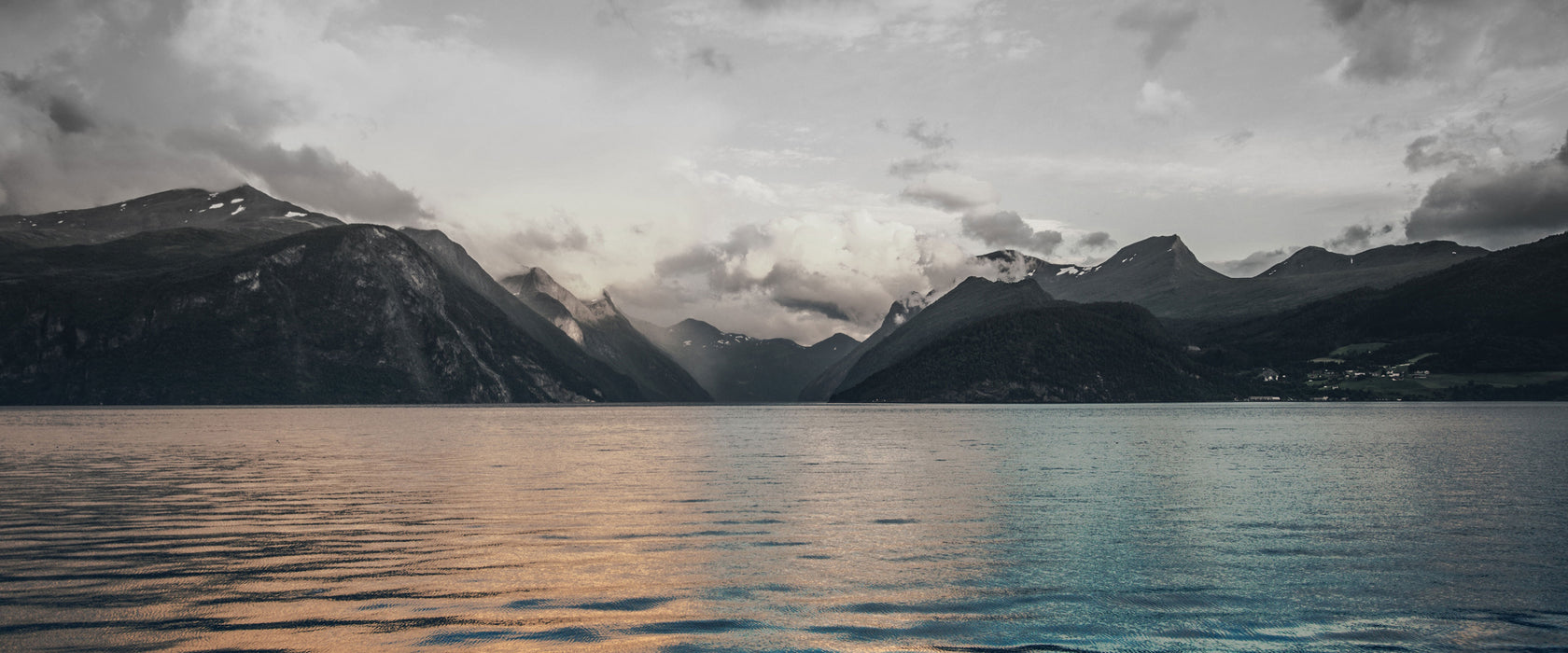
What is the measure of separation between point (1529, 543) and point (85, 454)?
110 meters

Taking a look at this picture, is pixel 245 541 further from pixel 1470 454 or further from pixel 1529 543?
pixel 1470 454

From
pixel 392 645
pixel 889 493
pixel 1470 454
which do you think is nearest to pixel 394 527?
pixel 392 645

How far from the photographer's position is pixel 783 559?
32.6 metres

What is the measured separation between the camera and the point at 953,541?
122 feet

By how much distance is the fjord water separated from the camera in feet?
72.6

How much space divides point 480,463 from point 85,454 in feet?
134

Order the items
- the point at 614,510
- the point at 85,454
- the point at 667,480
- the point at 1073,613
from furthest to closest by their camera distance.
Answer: the point at 85,454, the point at 667,480, the point at 614,510, the point at 1073,613

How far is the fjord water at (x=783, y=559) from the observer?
2214 cm

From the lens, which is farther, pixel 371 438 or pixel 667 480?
pixel 371 438

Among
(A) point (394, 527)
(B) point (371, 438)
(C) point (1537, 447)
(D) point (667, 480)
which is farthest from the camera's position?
(B) point (371, 438)

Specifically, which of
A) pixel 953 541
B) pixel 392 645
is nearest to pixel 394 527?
pixel 392 645

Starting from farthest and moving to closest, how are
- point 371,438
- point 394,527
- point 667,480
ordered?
point 371,438 < point 667,480 < point 394,527

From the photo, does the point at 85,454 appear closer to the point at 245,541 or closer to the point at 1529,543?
the point at 245,541

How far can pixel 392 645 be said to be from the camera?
2016 centimetres
